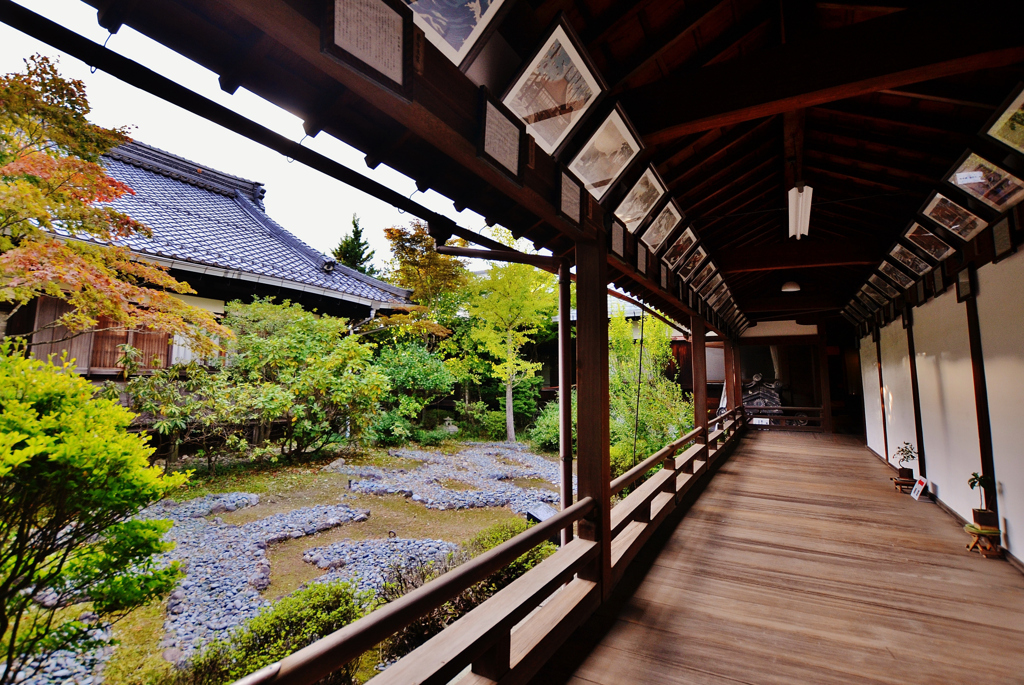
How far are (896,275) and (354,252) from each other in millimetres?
26603

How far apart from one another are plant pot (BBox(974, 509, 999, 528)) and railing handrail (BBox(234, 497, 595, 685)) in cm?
428

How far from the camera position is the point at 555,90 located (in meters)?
2.21

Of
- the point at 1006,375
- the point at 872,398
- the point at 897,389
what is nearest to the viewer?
the point at 1006,375

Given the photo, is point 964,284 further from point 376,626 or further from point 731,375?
point 731,375

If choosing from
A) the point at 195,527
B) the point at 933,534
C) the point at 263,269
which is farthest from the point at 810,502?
the point at 263,269

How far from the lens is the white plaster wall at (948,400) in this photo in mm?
4520

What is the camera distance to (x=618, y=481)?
3480 millimetres

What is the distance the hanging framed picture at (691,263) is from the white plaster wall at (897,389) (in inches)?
141

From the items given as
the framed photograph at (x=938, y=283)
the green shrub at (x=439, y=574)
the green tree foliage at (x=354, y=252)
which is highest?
the green tree foliage at (x=354, y=252)

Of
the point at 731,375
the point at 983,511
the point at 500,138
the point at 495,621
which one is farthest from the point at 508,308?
the point at 495,621

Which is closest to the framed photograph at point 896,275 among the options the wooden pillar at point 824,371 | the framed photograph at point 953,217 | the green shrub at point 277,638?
the framed photograph at point 953,217

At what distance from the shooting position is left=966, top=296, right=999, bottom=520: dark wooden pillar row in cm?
397

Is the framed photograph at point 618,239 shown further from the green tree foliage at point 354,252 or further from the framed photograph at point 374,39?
the green tree foliage at point 354,252

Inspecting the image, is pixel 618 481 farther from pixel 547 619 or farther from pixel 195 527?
pixel 195 527
